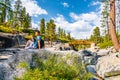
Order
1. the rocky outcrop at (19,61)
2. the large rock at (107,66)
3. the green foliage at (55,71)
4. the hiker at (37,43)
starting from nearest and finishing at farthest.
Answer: the green foliage at (55,71), the rocky outcrop at (19,61), the large rock at (107,66), the hiker at (37,43)

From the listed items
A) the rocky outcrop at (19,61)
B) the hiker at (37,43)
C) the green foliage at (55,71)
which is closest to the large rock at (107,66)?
the rocky outcrop at (19,61)

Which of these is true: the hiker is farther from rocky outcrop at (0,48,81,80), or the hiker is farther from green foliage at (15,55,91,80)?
green foliage at (15,55,91,80)

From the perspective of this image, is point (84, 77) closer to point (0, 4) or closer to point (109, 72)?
point (109, 72)

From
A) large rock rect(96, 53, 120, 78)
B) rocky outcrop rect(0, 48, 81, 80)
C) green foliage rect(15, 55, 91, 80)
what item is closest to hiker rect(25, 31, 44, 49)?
large rock rect(96, 53, 120, 78)

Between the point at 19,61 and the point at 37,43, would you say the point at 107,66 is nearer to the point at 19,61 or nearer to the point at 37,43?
the point at 19,61

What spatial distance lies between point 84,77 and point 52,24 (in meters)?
106

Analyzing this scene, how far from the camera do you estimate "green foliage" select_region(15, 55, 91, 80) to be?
5328mm

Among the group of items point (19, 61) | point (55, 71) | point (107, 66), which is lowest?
point (107, 66)

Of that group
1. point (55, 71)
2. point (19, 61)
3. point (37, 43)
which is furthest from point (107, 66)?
point (37, 43)

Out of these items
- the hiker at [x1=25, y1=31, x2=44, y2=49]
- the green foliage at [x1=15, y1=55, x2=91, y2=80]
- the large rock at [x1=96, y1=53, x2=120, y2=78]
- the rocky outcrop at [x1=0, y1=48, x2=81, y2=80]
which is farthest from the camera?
the hiker at [x1=25, y1=31, x2=44, y2=49]

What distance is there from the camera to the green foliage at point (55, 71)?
17.5 feet

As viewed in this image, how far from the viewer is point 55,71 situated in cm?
571

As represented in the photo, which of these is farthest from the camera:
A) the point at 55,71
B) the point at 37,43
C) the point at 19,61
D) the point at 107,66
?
the point at 37,43

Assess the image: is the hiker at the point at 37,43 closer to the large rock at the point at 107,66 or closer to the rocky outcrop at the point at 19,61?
the large rock at the point at 107,66
